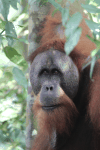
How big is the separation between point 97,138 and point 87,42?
1.00 m

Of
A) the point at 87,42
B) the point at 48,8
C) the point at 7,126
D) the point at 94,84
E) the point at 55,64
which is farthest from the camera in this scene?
the point at 7,126

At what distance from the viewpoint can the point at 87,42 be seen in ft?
7.44

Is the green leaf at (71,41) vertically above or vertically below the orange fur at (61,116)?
above

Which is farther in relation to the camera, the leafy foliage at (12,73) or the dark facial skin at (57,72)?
the dark facial skin at (57,72)

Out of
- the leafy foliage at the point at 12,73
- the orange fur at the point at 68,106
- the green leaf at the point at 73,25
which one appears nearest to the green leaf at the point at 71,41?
the green leaf at the point at 73,25

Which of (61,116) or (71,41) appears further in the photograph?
(61,116)

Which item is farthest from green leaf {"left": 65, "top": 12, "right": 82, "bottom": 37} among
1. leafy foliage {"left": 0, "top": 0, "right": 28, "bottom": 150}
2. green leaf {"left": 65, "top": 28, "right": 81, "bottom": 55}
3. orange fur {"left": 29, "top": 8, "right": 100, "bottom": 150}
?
orange fur {"left": 29, "top": 8, "right": 100, "bottom": 150}

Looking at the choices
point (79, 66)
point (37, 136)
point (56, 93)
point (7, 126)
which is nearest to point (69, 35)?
point (56, 93)

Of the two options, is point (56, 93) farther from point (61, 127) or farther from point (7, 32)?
point (7, 32)

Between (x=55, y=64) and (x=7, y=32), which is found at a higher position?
(x=7, y=32)

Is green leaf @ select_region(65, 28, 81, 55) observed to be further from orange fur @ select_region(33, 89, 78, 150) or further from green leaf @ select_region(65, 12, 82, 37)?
orange fur @ select_region(33, 89, 78, 150)

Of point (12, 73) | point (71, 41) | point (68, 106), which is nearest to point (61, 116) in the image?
point (68, 106)

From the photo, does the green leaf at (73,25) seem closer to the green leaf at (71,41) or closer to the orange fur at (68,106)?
the green leaf at (71,41)

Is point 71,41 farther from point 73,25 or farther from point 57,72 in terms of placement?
point 57,72
